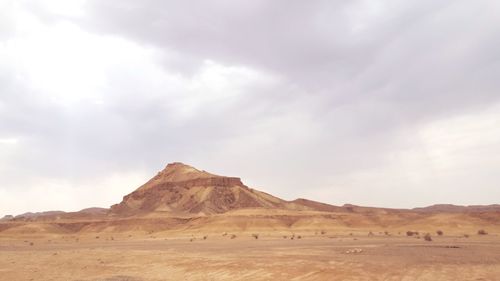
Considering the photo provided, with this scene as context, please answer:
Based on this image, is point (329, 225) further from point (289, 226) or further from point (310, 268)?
point (310, 268)

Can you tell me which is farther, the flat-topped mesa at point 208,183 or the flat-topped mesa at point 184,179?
the flat-topped mesa at point 184,179

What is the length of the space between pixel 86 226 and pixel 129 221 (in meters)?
10.2

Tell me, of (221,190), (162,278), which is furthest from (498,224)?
(221,190)

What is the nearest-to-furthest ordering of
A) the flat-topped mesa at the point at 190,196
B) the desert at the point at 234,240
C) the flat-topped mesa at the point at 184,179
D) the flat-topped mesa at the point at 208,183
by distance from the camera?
the desert at the point at 234,240 → the flat-topped mesa at the point at 190,196 → the flat-topped mesa at the point at 208,183 → the flat-topped mesa at the point at 184,179

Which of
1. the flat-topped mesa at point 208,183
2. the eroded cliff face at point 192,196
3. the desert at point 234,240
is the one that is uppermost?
the flat-topped mesa at point 208,183

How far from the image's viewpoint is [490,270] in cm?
2069

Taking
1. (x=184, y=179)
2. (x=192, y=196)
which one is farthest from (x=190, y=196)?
(x=184, y=179)

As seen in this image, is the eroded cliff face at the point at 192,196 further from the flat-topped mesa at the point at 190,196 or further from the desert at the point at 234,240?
the desert at the point at 234,240

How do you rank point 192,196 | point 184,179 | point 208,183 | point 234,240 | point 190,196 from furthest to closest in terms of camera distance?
point 184,179 → point 208,183 → point 190,196 → point 192,196 → point 234,240

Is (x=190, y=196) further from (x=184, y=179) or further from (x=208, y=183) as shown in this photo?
(x=184, y=179)

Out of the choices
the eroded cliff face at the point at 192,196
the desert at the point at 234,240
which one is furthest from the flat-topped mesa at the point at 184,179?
the desert at the point at 234,240

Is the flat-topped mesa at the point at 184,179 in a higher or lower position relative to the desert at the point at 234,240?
higher

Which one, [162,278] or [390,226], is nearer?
[162,278]

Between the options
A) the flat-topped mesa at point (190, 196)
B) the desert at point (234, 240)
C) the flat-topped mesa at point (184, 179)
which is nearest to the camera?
the desert at point (234, 240)
